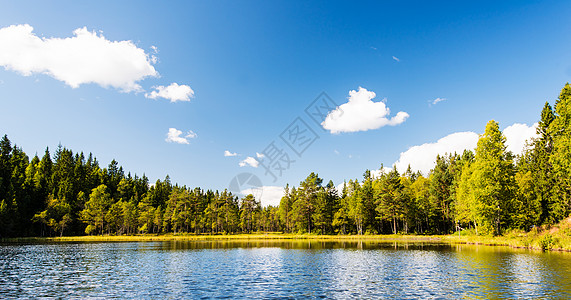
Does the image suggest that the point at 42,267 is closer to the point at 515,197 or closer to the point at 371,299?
the point at 371,299

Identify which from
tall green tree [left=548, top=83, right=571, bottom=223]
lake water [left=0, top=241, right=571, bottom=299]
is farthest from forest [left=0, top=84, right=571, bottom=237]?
lake water [left=0, top=241, right=571, bottom=299]

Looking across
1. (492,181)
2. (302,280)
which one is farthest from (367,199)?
(302,280)

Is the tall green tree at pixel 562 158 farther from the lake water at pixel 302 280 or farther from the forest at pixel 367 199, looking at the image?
the lake water at pixel 302 280

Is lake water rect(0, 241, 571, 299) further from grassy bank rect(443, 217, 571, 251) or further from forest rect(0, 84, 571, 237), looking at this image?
forest rect(0, 84, 571, 237)

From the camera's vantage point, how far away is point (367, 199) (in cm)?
11831

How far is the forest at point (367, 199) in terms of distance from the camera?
65.8 metres

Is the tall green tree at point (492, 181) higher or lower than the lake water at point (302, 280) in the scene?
higher

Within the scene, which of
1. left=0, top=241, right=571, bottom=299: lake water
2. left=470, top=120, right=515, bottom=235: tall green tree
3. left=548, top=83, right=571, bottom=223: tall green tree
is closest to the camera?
left=0, top=241, right=571, bottom=299: lake water

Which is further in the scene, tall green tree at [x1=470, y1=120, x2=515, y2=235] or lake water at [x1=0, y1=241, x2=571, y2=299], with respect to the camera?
tall green tree at [x1=470, y1=120, x2=515, y2=235]

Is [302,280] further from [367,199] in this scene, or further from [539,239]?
[367,199]

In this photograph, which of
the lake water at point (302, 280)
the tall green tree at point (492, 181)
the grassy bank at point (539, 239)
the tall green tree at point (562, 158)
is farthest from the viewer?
the tall green tree at point (492, 181)

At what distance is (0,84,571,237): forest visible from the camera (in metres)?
65.8

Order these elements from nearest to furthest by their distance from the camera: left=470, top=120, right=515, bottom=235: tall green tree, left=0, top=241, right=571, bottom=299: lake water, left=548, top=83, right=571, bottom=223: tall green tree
Result: left=0, top=241, right=571, bottom=299: lake water, left=548, top=83, right=571, bottom=223: tall green tree, left=470, top=120, right=515, bottom=235: tall green tree

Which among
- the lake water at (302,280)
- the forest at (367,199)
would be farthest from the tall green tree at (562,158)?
the lake water at (302,280)
